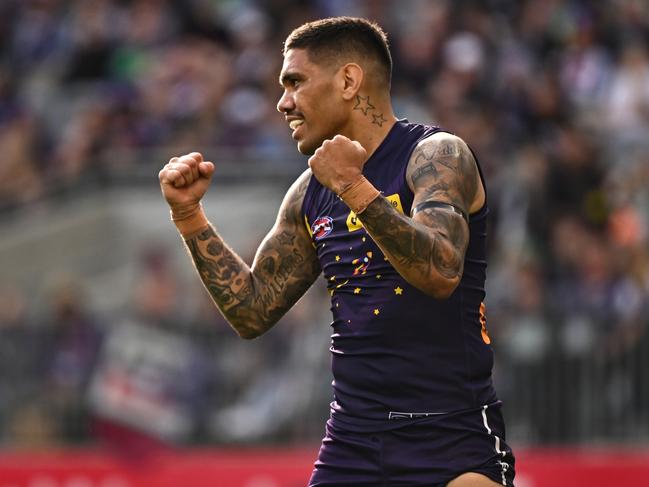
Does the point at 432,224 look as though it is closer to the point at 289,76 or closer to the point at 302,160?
the point at 289,76

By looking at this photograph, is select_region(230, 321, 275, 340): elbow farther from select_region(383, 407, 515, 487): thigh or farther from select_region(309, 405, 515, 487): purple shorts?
select_region(383, 407, 515, 487): thigh

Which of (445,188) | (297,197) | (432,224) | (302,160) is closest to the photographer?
(432,224)

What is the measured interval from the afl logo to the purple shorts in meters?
0.77

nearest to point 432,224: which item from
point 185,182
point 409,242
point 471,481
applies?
point 409,242

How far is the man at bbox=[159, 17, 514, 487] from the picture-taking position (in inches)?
191

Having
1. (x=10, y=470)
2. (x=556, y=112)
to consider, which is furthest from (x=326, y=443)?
(x=556, y=112)

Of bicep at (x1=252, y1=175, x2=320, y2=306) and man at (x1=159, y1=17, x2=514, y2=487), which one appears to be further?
bicep at (x1=252, y1=175, x2=320, y2=306)

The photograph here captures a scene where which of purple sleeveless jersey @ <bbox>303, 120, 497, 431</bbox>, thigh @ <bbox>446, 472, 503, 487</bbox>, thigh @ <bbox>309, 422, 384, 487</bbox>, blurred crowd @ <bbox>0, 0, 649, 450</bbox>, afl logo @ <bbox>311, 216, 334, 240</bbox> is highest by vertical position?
blurred crowd @ <bbox>0, 0, 649, 450</bbox>

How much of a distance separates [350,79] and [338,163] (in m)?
0.72

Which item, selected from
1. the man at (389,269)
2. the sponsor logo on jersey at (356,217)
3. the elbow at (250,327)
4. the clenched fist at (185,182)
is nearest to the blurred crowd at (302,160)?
the elbow at (250,327)

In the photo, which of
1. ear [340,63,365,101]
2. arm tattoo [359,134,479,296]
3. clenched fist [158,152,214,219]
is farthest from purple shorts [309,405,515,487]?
ear [340,63,365,101]

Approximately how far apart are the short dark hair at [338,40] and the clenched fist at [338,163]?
0.70 metres

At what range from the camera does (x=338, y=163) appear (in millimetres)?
4836

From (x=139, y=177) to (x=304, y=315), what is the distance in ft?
14.0
